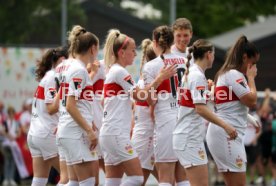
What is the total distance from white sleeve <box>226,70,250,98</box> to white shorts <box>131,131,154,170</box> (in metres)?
2.02

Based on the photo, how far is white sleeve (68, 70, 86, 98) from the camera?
1225cm

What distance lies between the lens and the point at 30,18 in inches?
1367

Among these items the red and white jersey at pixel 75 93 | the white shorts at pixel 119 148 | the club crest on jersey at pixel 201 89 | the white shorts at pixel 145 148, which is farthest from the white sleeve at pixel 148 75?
the club crest on jersey at pixel 201 89

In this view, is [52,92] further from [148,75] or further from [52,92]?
[148,75]

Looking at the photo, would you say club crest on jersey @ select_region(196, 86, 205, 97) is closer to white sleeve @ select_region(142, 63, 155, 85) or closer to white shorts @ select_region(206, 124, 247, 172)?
white shorts @ select_region(206, 124, 247, 172)

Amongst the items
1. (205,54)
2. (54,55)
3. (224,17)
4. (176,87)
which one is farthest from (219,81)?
(224,17)

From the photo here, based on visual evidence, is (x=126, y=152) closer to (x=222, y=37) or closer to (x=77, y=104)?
(x=77, y=104)

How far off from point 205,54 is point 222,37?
29.1 m

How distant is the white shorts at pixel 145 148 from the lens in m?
14.1

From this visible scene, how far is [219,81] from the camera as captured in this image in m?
12.5

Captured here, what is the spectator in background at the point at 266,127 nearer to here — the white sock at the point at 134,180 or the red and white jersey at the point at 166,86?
the red and white jersey at the point at 166,86

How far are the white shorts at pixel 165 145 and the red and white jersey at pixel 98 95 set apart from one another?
1.11 m

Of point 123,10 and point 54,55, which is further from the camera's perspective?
point 123,10

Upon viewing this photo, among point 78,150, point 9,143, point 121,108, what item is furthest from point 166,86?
point 9,143
